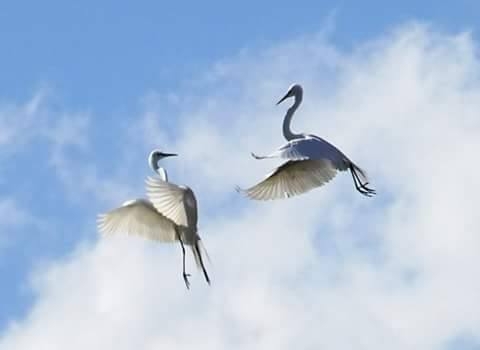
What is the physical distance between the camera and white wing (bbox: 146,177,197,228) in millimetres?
56781

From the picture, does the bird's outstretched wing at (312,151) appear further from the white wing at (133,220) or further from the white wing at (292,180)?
the white wing at (133,220)

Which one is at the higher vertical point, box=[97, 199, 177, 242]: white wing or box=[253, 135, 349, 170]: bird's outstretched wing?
box=[97, 199, 177, 242]: white wing

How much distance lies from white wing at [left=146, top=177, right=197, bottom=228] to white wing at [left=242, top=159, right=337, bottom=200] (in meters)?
1.00

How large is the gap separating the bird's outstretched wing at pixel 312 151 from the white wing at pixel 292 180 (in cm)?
25

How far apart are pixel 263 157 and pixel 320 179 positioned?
259cm

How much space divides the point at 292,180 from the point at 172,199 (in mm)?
2151

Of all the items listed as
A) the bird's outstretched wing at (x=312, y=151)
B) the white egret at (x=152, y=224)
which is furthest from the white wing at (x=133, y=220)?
the bird's outstretched wing at (x=312, y=151)

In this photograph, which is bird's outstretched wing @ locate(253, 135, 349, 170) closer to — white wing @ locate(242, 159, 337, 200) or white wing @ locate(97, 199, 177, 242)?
white wing @ locate(242, 159, 337, 200)

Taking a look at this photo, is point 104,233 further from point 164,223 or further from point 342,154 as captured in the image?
point 342,154

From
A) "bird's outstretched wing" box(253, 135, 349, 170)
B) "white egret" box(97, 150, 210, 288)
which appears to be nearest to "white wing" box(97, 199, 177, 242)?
"white egret" box(97, 150, 210, 288)

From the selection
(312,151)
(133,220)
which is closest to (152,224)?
(133,220)

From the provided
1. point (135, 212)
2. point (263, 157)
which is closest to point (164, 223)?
point (135, 212)

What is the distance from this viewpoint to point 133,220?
195 feet

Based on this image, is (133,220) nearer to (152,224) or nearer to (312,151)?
(152,224)
